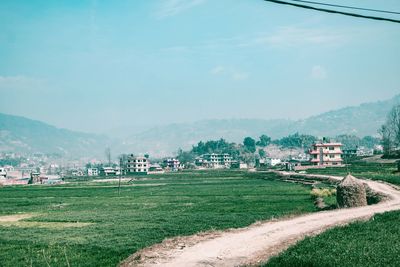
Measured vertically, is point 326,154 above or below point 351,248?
above

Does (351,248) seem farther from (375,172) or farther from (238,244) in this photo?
(375,172)

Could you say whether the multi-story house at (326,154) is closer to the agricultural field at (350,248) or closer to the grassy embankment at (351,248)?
the grassy embankment at (351,248)

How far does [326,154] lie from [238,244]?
472 ft

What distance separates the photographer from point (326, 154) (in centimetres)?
16050

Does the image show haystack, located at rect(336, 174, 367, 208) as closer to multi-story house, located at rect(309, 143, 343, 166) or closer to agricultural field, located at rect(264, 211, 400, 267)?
agricultural field, located at rect(264, 211, 400, 267)

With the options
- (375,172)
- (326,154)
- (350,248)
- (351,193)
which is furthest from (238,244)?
(326,154)

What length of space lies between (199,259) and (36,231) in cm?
2113

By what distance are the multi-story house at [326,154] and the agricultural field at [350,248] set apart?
139940mm

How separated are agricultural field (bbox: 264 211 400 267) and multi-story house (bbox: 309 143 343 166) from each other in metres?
140

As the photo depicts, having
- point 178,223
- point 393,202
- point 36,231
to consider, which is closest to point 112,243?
point 178,223

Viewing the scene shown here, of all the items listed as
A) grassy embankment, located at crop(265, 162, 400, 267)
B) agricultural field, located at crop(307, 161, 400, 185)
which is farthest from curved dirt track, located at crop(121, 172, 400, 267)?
agricultural field, located at crop(307, 161, 400, 185)

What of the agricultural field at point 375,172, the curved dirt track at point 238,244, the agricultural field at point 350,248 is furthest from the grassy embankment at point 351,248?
the agricultural field at point 375,172

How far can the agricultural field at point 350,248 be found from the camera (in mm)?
16344

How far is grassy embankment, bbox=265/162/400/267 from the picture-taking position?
53.6 ft
